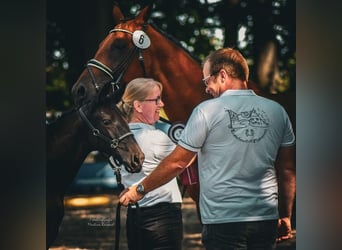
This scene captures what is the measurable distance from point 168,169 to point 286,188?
43.8 inches

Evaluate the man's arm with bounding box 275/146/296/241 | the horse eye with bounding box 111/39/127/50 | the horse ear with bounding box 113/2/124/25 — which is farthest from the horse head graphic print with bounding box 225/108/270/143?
the horse ear with bounding box 113/2/124/25

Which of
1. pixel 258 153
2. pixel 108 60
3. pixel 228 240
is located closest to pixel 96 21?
pixel 108 60

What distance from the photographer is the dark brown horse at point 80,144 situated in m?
5.32

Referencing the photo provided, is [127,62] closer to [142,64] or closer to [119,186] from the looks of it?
[142,64]

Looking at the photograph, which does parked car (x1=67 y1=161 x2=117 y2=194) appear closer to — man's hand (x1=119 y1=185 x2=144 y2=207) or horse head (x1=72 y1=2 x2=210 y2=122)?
man's hand (x1=119 y1=185 x2=144 y2=207)

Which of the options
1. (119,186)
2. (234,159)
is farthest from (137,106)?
(234,159)

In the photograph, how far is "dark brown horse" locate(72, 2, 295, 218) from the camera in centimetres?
541

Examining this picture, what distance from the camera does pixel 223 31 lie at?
216 inches

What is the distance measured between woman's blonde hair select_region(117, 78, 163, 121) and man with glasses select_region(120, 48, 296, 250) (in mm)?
559
